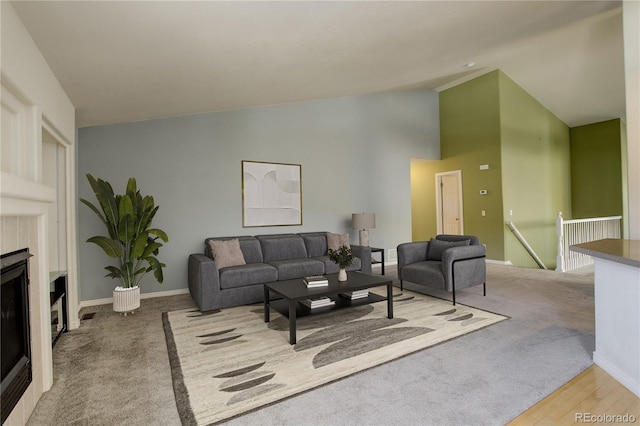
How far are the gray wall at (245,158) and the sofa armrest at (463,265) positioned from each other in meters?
2.48

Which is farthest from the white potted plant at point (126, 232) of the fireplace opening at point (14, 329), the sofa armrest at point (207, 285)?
the fireplace opening at point (14, 329)

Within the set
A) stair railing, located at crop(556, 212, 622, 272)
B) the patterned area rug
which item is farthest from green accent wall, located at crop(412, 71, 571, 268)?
the patterned area rug

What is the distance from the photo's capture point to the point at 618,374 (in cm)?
219

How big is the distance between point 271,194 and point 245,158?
71 centimetres

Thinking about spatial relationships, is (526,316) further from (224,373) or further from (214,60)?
(214,60)

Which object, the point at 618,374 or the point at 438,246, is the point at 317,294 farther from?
the point at 438,246

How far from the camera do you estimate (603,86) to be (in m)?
6.52

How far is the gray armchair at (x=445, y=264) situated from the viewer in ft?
12.7

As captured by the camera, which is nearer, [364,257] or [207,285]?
[207,285]

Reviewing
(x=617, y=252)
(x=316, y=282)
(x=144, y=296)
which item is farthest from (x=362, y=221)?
(x=617, y=252)

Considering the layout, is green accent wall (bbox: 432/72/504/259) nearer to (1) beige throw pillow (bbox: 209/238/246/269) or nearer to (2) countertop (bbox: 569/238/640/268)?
(2) countertop (bbox: 569/238/640/268)

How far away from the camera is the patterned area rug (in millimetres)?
2088

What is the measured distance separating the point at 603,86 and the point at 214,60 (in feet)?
25.3

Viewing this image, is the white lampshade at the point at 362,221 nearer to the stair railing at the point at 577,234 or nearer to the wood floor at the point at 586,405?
the stair railing at the point at 577,234
